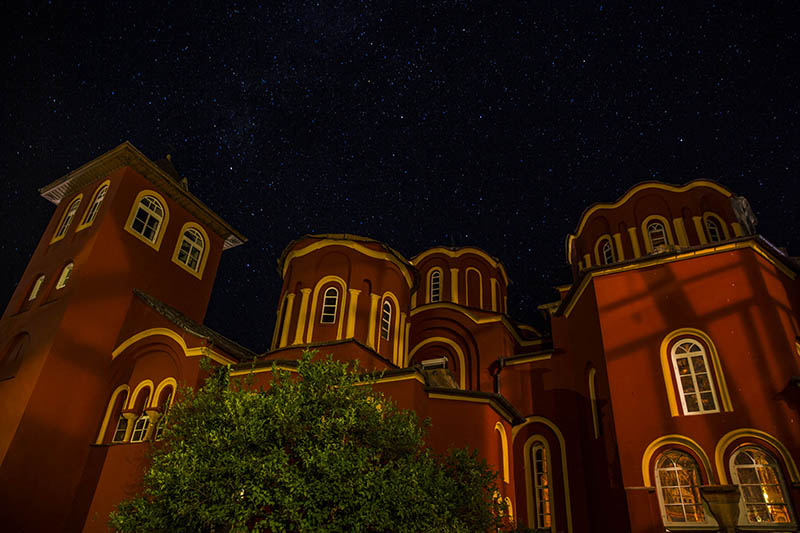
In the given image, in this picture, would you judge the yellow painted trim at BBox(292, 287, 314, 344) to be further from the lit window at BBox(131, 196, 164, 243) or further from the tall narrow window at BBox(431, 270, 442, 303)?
the tall narrow window at BBox(431, 270, 442, 303)

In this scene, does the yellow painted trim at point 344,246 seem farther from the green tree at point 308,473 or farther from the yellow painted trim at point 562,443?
the green tree at point 308,473

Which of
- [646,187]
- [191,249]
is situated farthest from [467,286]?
[191,249]

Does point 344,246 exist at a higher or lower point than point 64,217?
lower

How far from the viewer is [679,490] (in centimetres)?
1187

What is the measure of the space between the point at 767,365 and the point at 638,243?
8033mm

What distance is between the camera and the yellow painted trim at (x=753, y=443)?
11016mm

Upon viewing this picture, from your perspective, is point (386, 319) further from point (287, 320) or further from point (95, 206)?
point (95, 206)

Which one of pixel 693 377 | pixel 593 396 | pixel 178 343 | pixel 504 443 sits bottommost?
pixel 504 443

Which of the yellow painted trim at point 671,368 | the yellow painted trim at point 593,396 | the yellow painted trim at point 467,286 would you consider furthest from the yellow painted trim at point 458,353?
the yellow painted trim at point 671,368

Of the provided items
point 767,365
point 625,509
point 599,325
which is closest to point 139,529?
point 625,509

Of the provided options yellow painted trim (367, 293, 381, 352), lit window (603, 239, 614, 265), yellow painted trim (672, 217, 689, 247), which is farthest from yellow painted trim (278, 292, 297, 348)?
yellow painted trim (672, 217, 689, 247)

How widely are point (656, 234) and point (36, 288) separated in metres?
22.7

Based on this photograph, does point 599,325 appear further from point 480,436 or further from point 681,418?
point 480,436

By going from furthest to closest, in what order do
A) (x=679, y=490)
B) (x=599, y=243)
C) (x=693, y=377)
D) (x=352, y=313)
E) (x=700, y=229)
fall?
(x=599, y=243)
(x=700, y=229)
(x=352, y=313)
(x=693, y=377)
(x=679, y=490)
